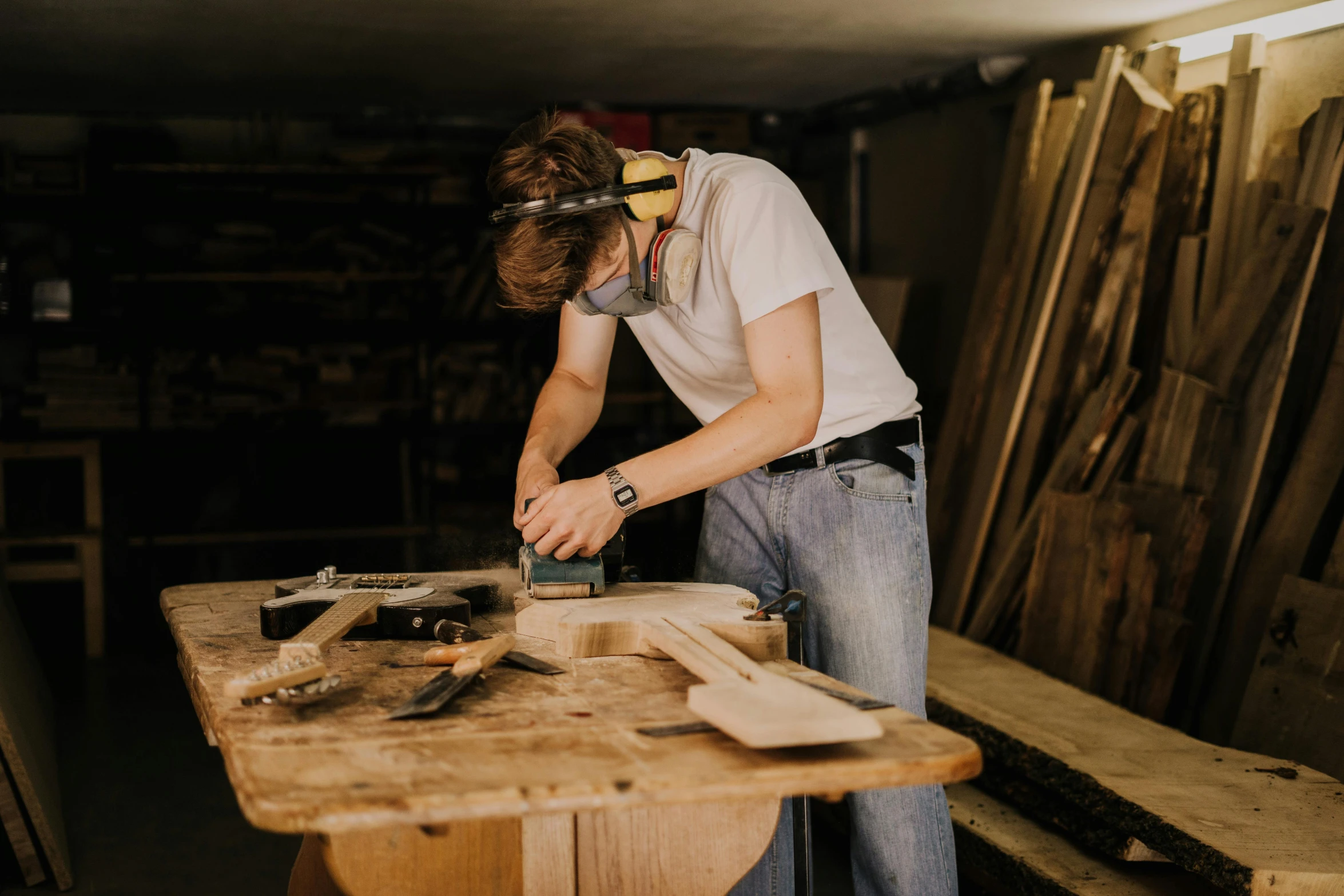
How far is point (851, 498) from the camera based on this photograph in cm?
186

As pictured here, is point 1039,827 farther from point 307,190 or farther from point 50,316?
point 50,316

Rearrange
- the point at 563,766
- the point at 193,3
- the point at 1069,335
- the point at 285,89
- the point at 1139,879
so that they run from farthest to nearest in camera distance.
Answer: the point at 285,89 < the point at 1069,335 < the point at 193,3 < the point at 1139,879 < the point at 563,766

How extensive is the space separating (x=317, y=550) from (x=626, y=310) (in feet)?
14.2

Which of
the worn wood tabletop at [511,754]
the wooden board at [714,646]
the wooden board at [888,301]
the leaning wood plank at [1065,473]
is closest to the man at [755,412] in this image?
the wooden board at [714,646]

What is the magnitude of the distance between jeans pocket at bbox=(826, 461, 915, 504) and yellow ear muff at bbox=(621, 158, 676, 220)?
525 millimetres

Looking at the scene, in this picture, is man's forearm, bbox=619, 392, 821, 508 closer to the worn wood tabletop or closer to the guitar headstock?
the worn wood tabletop

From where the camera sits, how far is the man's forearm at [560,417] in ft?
6.59

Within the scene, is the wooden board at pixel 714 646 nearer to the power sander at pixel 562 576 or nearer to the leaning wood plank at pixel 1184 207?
the power sander at pixel 562 576

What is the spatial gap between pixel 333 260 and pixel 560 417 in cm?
430

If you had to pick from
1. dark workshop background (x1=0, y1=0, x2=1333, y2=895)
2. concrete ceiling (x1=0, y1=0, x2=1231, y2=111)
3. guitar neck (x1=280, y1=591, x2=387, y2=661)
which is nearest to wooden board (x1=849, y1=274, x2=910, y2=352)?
dark workshop background (x1=0, y1=0, x2=1333, y2=895)

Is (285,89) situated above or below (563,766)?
above

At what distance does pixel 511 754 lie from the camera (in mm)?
1123

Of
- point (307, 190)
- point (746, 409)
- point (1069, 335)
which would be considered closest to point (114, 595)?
point (307, 190)

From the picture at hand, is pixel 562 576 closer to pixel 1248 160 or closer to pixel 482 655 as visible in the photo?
pixel 482 655
